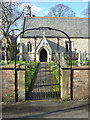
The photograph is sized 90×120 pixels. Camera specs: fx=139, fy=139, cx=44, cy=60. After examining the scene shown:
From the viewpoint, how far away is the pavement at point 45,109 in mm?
4422

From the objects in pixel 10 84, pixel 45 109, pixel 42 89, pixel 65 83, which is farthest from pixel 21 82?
pixel 42 89

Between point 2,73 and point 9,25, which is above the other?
point 9,25

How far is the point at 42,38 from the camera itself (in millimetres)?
25469

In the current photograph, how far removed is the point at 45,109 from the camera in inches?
192

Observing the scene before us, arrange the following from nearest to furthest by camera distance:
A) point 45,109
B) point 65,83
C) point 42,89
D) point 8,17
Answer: point 45,109 → point 65,83 → point 42,89 → point 8,17

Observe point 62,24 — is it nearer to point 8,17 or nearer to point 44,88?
point 8,17

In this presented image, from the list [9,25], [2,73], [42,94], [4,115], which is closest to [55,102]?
[42,94]

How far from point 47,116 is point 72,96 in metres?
1.78

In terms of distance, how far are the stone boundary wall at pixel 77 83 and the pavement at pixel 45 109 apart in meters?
0.28

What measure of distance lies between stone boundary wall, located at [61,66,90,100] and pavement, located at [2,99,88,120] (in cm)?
28

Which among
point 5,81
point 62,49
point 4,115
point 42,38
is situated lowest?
point 4,115

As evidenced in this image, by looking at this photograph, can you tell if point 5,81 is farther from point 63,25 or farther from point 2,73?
point 63,25

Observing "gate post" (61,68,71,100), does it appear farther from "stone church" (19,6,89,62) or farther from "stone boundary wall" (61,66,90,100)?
"stone church" (19,6,89,62)

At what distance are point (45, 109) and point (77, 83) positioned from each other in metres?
1.77
